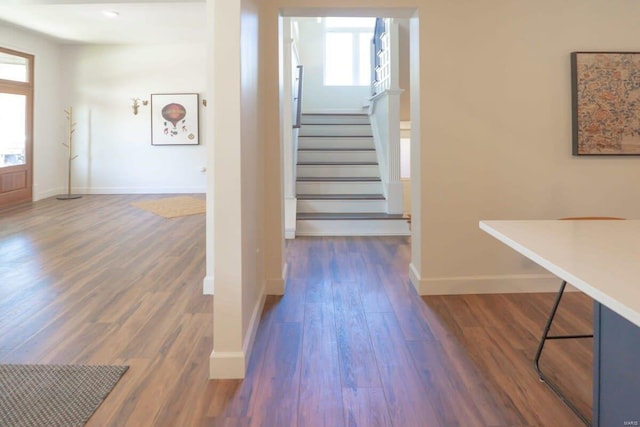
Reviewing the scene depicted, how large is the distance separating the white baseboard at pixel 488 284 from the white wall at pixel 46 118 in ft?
23.7

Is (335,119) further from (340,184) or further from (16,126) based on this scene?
(16,126)

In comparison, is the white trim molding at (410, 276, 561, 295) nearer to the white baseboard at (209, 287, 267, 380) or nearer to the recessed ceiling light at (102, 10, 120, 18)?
the white baseboard at (209, 287, 267, 380)

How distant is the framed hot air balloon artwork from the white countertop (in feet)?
23.9

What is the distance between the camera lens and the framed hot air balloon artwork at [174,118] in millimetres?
8016

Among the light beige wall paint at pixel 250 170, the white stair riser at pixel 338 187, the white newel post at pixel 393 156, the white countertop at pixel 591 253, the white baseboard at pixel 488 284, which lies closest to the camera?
the white countertop at pixel 591 253

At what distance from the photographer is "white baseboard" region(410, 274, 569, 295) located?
304cm

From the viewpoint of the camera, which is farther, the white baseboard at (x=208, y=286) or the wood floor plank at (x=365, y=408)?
the white baseboard at (x=208, y=286)

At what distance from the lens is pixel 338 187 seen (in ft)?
18.4

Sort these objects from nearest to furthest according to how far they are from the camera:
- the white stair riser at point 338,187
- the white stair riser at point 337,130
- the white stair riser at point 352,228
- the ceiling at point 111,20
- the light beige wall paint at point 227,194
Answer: the light beige wall paint at point 227,194, the white stair riser at point 352,228, the ceiling at point 111,20, the white stair riser at point 338,187, the white stair riser at point 337,130

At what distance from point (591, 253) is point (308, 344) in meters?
1.45

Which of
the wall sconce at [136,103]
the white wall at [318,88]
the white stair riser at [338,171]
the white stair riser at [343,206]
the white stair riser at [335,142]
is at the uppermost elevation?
the white wall at [318,88]

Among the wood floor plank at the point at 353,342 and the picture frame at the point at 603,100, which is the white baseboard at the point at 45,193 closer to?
the wood floor plank at the point at 353,342

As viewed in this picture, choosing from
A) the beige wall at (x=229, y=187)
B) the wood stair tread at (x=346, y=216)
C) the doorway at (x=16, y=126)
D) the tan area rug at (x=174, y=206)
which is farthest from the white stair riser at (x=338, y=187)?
the doorway at (x=16, y=126)

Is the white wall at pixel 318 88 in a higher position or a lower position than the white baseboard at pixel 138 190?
Answer: higher
